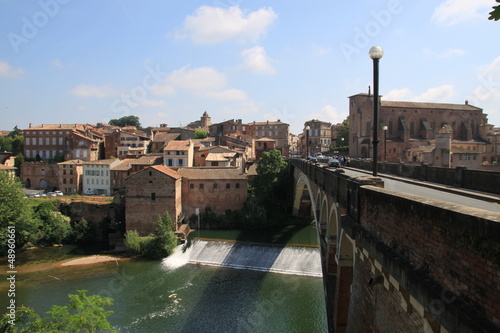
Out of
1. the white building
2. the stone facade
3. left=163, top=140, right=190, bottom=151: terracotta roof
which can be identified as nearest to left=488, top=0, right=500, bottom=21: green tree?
left=163, top=140, right=190, bottom=151: terracotta roof

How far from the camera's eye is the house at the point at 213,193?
42.5m

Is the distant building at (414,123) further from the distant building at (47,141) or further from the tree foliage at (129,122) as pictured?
the tree foliage at (129,122)

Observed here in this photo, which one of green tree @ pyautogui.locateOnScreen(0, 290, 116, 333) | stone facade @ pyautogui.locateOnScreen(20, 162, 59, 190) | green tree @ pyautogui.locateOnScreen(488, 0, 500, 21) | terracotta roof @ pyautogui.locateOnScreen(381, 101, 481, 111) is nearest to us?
green tree @ pyautogui.locateOnScreen(488, 0, 500, 21)

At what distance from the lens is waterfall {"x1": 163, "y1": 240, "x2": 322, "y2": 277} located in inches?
1142

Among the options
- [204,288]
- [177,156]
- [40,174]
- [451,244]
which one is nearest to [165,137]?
[177,156]

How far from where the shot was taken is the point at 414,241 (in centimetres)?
489

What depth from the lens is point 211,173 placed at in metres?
43.8

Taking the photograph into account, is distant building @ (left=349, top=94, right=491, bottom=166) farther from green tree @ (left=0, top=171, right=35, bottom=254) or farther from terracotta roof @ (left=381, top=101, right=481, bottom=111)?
green tree @ (left=0, top=171, right=35, bottom=254)

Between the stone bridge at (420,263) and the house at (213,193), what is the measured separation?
112 ft

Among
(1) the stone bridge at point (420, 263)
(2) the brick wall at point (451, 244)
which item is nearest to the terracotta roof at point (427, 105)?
(1) the stone bridge at point (420, 263)

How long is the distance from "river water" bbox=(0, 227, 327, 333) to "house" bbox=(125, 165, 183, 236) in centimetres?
599

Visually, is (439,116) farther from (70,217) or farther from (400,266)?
(400,266)

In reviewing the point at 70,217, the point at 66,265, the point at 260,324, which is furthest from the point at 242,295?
the point at 70,217

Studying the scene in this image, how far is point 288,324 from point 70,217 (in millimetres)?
32556
